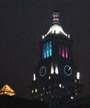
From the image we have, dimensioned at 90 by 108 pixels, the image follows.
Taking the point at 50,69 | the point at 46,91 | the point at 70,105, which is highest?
the point at 50,69

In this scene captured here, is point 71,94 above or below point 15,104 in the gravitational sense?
above

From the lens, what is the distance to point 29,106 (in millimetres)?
117625

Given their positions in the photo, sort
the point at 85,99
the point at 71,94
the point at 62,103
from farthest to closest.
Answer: the point at 71,94 → the point at 62,103 → the point at 85,99

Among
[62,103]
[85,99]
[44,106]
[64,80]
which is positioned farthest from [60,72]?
[44,106]

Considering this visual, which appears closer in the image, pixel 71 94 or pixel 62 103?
pixel 62 103

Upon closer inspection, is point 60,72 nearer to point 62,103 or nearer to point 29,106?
point 62,103

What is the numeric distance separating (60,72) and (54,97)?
54.6ft

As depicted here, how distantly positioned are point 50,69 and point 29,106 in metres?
82.0

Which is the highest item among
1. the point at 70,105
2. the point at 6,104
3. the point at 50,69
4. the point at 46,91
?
the point at 50,69

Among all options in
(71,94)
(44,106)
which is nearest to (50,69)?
(71,94)

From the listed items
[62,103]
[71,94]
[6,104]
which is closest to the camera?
[6,104]

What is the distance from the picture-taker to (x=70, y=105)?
171125mm

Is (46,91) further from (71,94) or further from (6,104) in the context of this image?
(6,104)

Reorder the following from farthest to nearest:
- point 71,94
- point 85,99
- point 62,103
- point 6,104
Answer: point 71,94, point 62,103, point 85,99, point 6,104
